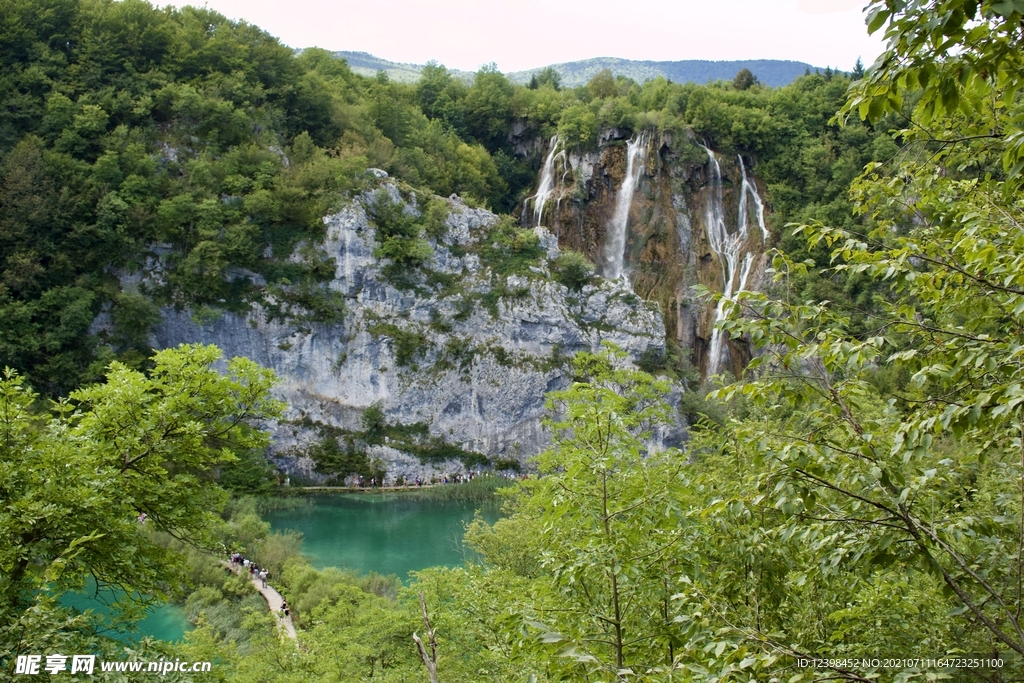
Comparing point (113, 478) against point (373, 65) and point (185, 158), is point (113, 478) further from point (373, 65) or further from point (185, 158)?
point (373, 65)

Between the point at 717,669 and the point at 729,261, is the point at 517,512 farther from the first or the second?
the point at 729,261

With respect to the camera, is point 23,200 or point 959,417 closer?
point 959,417

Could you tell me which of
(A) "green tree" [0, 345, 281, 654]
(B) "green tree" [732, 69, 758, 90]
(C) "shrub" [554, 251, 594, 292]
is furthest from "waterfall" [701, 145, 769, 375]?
(A) "green tree" [0, 345, 281, 654]

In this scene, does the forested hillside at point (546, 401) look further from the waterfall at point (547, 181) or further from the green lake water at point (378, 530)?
the waterfall at point (547, 181)

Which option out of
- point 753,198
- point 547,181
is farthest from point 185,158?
point 753,198

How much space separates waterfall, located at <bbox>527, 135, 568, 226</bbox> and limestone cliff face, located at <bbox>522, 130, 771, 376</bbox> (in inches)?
12.4

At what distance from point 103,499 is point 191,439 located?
45.7 inches

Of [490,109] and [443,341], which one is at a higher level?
[490,109]

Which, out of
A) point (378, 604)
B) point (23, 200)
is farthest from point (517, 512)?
point (23, 200)

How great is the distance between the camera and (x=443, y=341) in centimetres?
3488

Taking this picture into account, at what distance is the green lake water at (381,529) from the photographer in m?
22.4

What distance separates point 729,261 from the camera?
40.9m

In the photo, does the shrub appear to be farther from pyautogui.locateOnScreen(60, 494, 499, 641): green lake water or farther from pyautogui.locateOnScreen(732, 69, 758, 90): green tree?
pyautogui.locateOnScreen(732, 69, 758, 90): green tree

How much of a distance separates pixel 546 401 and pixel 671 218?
31.0 metres
